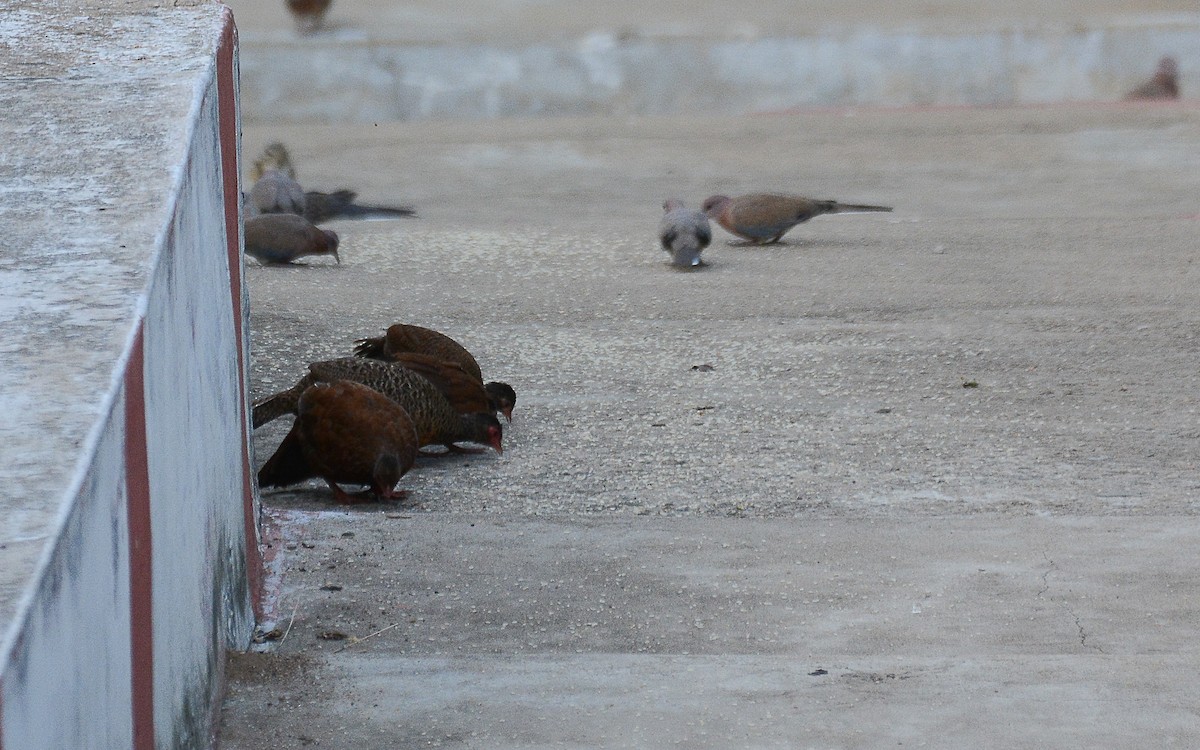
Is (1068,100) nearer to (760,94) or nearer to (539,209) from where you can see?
(760,94)

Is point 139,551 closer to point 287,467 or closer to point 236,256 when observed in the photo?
point 236,256

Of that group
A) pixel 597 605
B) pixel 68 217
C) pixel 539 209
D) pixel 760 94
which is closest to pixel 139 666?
pixel 68 217

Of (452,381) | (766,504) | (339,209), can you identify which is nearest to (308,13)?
(339,209)

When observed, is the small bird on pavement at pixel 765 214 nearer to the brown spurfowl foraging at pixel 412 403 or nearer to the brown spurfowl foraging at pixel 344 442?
the brown spurfowl foraging at pixel 412 403

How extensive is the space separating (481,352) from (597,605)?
2.74m

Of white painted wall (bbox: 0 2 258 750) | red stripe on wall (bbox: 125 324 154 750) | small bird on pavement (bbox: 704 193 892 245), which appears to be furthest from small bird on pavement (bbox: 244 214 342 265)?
red stripe on wall (bbox: 125 324 154 750)

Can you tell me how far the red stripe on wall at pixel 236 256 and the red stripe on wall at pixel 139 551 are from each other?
3.70ft

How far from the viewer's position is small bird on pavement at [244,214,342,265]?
760 centimetres

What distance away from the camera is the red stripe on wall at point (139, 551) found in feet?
6.88

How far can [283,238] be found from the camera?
761 centimetres

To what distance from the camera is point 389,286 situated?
7.41 metres

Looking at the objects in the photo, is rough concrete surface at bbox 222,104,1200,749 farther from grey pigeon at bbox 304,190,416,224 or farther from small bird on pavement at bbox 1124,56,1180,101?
small bird on pavement at bbox 1124,56,1180,101

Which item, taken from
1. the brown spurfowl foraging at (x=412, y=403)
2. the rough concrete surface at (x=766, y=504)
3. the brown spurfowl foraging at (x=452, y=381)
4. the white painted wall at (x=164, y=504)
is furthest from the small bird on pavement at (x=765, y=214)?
the white painted wall at (x=164, y=504)

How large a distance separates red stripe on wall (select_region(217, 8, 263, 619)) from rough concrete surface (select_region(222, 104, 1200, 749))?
5.1 inches
